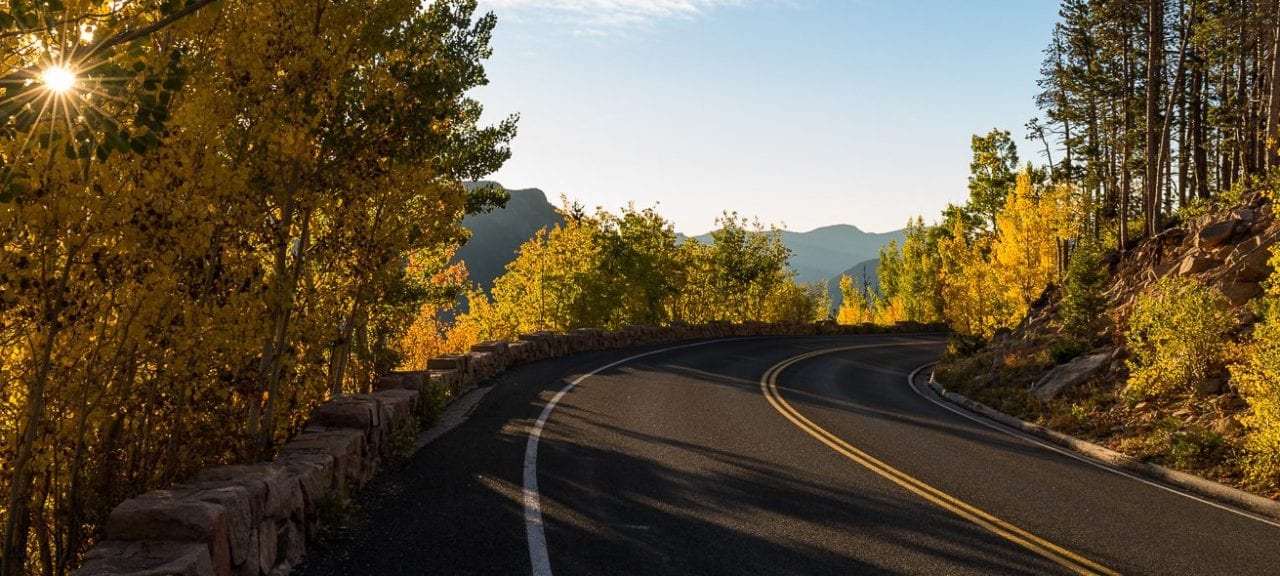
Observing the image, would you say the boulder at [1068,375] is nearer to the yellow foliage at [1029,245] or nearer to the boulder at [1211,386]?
the boulder at [1211,386]

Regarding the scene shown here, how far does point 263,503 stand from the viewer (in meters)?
5.76

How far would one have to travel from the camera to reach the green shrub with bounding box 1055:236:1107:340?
19.8 metres

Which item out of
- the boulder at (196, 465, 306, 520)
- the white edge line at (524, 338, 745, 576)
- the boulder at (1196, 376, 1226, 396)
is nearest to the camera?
the boulder at (196, 465, 306, 520)

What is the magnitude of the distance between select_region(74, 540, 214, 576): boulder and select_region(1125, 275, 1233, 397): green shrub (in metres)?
15.0

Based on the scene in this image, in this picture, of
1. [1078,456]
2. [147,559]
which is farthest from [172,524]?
[1078,456]

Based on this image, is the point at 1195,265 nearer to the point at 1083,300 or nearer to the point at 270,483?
the point at 1083,300

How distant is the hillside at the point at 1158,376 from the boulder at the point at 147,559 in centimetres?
1198

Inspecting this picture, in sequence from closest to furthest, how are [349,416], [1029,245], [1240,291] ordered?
[349,416] → [1240,291] → [1029,245]

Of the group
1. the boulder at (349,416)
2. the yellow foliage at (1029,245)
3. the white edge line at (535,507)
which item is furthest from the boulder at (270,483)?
the yellow foliage at (1029,245)

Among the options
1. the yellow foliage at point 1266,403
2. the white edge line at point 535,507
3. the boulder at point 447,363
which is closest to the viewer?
the white edge line at point 535,507

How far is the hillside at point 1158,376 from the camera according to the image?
39.8ft

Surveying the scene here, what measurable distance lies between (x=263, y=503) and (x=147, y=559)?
1233 mm

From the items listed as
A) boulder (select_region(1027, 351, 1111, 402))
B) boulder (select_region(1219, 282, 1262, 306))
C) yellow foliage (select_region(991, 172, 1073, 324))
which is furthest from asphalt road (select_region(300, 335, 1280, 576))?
yellow foliage (select_region(991, 172, 1073, 324))

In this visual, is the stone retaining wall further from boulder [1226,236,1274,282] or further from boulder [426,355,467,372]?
boulder [1226,236,1274,282]
